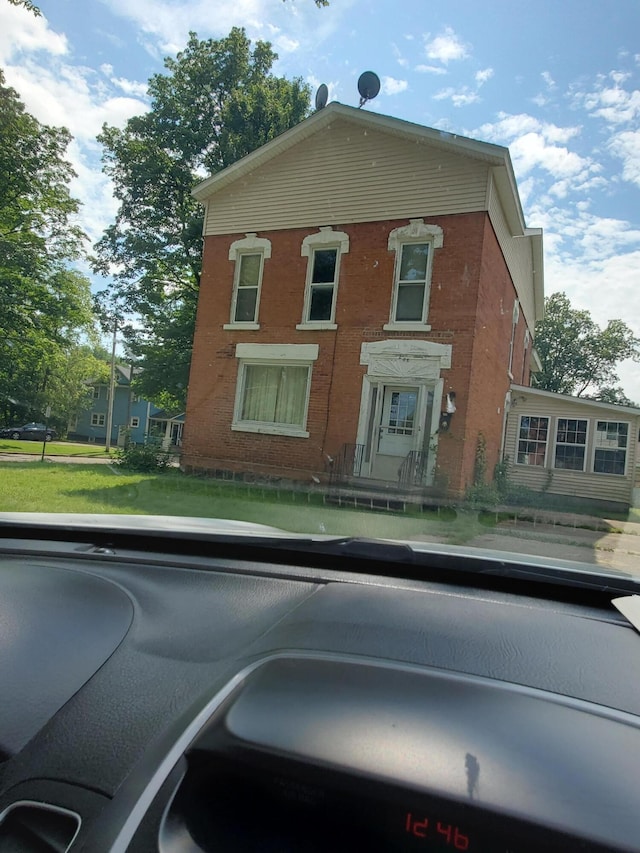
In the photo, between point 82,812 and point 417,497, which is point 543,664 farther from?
point 417,497

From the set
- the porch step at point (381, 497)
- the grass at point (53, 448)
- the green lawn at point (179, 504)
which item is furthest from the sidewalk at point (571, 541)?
the grass at point (53, 448)

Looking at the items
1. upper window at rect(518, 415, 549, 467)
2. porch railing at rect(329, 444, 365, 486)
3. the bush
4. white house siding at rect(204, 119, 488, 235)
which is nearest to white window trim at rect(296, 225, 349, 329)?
white house siding at rect(204, 119, 488, 235)

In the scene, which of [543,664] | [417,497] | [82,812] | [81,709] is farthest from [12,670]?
[417,497]

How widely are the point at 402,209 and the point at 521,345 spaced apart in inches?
325

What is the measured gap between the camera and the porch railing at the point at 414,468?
10141mm

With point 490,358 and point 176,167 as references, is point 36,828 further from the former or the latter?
point 490,358

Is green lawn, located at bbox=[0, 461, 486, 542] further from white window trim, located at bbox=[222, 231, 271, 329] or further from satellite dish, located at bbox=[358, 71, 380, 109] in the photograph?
white window trim, located at bbox=[222, 231, 271, 329]

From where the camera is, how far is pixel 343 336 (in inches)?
445

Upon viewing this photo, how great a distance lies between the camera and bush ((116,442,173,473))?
24.7 ft

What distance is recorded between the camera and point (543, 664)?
137 centimetres

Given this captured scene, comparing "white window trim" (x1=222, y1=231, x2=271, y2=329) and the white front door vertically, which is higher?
"white window trim" (x1=222, y1=231, x2=271, y2=329)

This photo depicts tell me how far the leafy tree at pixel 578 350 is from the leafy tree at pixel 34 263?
559 centimetres

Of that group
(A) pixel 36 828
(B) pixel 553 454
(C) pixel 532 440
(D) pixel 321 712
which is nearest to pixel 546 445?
(B) pixel 553 454

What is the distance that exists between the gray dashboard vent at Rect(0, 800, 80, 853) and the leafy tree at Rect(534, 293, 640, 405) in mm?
6181
